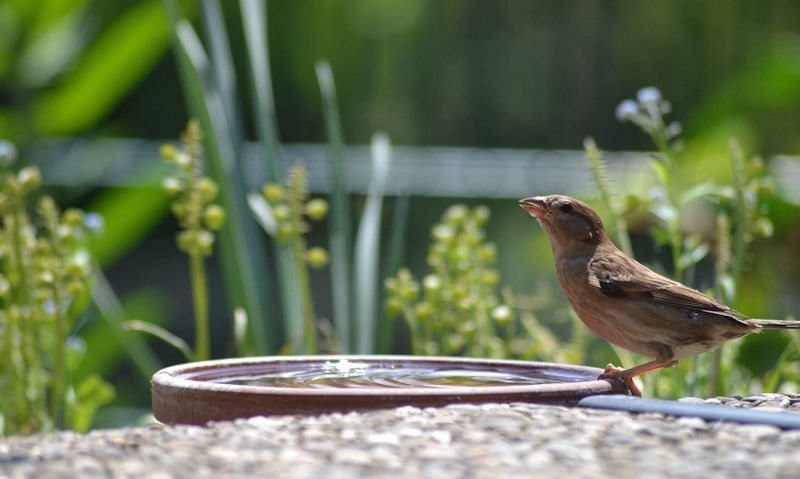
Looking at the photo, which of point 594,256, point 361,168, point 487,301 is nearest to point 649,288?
point 594,256

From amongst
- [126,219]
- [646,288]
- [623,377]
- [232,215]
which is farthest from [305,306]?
[126,219]

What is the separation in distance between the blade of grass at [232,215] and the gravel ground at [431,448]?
1.34 metres

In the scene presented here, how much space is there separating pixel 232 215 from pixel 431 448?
177cm

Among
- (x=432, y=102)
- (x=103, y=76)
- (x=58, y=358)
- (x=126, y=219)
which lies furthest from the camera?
(x=432, y=102)

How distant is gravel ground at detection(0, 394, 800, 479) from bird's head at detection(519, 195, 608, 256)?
851mm

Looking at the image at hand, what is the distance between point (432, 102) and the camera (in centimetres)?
586

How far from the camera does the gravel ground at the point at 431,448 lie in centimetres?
173

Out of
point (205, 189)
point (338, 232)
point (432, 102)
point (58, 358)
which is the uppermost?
point (432, 102)

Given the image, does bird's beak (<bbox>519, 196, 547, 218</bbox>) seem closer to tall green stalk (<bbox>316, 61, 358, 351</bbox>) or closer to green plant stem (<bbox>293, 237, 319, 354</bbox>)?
green plant stem (<bbox>293, 237, 319, 354</bbox>)

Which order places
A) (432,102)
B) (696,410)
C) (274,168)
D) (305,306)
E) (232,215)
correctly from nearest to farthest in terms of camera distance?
(696,410) → (305,306) → (232,215) → (274,168) → (432,102)

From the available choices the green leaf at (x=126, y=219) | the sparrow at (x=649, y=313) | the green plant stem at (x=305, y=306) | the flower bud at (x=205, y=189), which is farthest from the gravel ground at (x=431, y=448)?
the green leaf at (x=126, y=219)

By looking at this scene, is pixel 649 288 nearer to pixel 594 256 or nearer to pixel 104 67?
pixel 594 256

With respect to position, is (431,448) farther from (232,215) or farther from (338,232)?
(338,232)

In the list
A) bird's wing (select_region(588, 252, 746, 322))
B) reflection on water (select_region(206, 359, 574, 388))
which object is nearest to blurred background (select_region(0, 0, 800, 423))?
bird's wing (select_region(588, 252, 746, 322))
